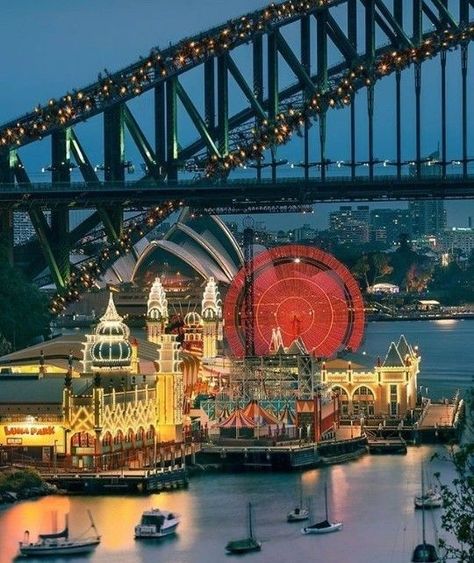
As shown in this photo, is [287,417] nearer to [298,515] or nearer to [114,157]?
[298,515]

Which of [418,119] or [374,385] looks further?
[418,119]

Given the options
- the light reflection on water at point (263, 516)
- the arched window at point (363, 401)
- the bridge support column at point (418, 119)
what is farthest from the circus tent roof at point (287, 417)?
the bridge support column at point (418, 119)

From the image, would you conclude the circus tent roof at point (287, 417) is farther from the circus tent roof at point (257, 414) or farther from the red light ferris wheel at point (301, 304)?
the red light ferris wheel at point (301, 304)

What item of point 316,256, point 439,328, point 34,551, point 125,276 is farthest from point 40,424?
point 439,328

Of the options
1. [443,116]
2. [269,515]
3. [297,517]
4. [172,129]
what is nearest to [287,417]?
[269,515]

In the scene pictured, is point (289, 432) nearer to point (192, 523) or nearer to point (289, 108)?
point (192, 523)
